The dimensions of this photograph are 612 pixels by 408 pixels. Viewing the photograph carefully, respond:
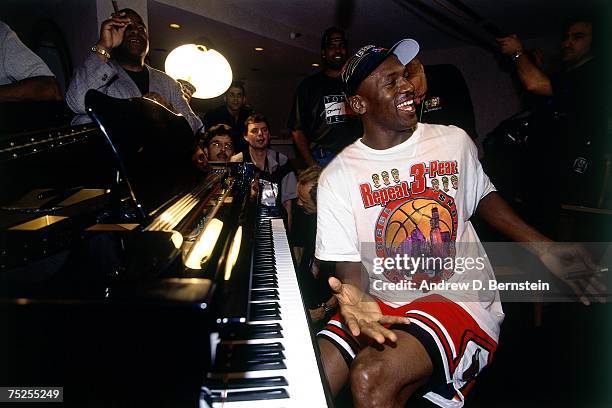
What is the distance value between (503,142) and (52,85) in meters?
3.78

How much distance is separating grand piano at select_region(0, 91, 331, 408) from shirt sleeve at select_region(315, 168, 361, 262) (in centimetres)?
20

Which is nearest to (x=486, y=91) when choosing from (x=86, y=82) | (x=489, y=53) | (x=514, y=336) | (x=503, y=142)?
(x=489, y=53)

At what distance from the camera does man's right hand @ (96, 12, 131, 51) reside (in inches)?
82.1

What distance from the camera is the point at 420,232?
1.68 metres

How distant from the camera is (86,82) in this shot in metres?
2.20

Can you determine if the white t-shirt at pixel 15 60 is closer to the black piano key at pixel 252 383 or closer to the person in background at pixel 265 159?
the black piano key at pixel 252 383

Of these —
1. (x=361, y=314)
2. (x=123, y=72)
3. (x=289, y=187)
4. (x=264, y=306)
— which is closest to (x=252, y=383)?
(x=264, y=306)

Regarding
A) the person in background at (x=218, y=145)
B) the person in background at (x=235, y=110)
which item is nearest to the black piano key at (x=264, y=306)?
the person in background at (x=218, y=145)

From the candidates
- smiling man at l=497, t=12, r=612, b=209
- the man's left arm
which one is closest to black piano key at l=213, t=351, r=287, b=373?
the man's left arm

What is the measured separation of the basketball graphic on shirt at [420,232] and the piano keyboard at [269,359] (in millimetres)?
545

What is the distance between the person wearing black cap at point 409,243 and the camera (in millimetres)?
1435

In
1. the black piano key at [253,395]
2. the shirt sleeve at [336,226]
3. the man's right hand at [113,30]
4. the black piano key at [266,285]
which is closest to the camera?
the black piano key at [253,395]

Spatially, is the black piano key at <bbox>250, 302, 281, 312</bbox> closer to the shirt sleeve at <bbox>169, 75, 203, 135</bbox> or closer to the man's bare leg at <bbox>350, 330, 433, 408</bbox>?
the man's bare leg at <bbox>350, 330, 433, 408</bbox>

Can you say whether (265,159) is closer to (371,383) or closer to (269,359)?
(371,383)
